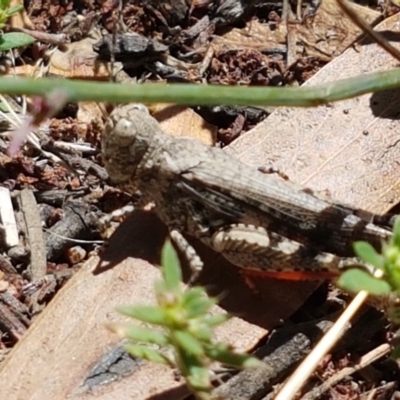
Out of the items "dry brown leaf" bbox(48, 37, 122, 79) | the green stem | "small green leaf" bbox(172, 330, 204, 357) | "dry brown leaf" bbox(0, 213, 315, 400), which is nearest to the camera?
the green stem

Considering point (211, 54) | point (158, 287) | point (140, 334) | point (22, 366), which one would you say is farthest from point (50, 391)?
point (211, 54)

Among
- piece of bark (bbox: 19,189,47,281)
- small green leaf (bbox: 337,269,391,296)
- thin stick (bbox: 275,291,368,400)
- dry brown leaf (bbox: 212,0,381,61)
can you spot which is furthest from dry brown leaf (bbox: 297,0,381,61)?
small green leaf (bbox: 337,269,391,296)

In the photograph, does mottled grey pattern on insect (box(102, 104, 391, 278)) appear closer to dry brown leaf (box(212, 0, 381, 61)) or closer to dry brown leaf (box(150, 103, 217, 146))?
dry brown leaf (box(150, 103, 217, 146))

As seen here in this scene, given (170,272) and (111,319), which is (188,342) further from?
(111,319)

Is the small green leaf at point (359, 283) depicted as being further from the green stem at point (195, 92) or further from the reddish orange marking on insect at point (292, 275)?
the reddish orange marking on insect at point (292, 275)

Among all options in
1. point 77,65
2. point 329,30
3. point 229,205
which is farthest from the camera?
point 329,30

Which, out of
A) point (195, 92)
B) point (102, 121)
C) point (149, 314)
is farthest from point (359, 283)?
point (102, 121)
